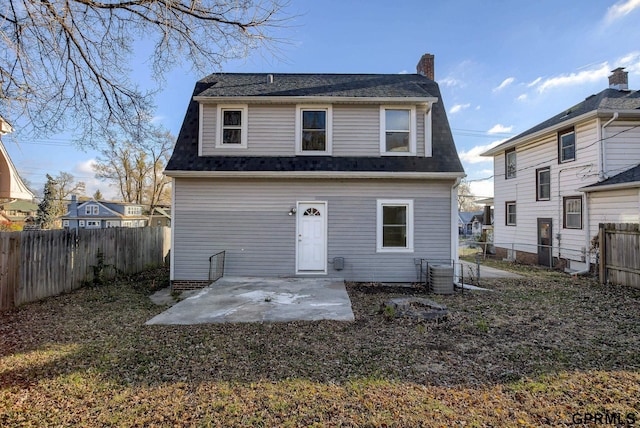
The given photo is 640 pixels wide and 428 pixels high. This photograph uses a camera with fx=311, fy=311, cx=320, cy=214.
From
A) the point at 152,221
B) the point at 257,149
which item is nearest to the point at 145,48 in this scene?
the point at 257,149

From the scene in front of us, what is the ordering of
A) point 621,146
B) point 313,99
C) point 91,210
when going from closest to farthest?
point 313,99
point 621,146
point 91,210

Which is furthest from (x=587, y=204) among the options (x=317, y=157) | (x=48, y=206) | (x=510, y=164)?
(x=48, y=206)

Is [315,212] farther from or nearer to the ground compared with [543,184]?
nearer to the ground

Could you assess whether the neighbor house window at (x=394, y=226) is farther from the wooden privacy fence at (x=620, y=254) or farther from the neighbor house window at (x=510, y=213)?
the neighbor house window at (x=510, y=213)

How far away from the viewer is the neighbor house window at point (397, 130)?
351 inches

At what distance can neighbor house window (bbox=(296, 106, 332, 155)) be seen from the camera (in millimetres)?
8922

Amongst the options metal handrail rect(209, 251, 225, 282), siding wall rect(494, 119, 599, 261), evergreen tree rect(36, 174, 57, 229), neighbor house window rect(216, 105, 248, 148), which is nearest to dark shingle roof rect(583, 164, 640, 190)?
siding wall rect(494, 119, 599, 261)

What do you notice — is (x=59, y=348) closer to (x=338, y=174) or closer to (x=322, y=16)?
(x=338, y=174)

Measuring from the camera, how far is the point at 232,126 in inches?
356

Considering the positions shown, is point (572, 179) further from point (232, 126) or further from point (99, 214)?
point (99, 214)

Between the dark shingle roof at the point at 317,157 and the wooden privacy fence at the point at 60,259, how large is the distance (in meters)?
3.07

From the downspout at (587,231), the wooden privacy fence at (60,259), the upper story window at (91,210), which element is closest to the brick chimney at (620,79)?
the downspout at (587,231)

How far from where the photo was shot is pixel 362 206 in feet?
28.4

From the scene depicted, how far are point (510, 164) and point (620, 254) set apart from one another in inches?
318
